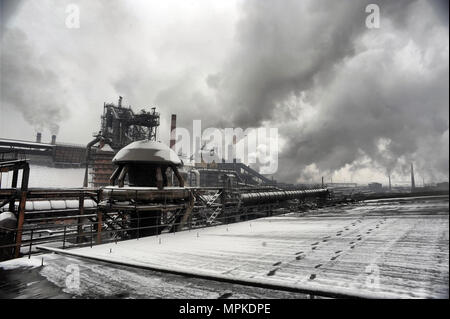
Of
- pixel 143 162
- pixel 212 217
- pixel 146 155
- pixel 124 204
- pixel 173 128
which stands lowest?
pixel 212 217

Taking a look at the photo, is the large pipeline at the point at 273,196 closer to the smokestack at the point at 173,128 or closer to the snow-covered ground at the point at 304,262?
the snow-covered ground at the point at 304,262

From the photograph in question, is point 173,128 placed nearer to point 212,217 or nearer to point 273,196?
point 273,196

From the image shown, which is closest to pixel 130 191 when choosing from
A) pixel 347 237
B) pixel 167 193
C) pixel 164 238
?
pixel 167 193

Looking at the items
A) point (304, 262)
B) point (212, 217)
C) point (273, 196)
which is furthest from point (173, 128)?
point (304, 262)

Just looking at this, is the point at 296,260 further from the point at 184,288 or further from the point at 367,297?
the point at 184,288

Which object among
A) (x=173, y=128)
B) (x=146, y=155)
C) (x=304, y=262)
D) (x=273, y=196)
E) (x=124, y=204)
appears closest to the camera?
(x=304, y=262)

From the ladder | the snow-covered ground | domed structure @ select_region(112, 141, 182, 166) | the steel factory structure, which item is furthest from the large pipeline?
the snow-covered ground

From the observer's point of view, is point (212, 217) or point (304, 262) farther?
point (212, 217)

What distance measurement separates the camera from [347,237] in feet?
29.9

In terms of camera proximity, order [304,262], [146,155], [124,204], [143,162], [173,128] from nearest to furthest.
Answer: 1. [304,262]
2. [124,204]
3. [143,162]
4. [146,155]
5. [173,128]

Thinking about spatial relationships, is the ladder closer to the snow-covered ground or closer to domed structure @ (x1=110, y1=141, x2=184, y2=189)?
domed structure @ (x1=110, y1=141, x2=184, y2=189)

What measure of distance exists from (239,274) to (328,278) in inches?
74.1

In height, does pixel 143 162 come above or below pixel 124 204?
above
